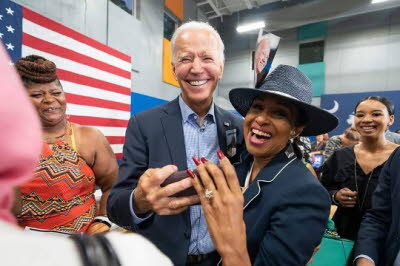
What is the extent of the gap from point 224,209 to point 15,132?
72 cm

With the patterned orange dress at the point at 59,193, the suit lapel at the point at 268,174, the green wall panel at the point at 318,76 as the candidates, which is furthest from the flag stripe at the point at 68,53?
the green wall panel at the point at 318,76

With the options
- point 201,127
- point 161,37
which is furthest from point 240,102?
point 161,37

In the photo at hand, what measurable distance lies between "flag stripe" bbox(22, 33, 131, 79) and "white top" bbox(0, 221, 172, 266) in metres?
2.80

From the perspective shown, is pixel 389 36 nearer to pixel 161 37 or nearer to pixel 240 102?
pixel 161 37

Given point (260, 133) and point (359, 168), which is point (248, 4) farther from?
point (260, 133)

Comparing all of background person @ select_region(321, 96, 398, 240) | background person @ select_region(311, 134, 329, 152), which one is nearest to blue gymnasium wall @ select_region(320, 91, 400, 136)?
background person @ select_region(311, 134, 329, 152)

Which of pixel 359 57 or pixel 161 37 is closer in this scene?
pixel 161 37

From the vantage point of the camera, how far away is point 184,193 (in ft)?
3.07

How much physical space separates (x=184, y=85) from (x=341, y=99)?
9213 mm

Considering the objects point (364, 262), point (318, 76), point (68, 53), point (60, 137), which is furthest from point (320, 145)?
point (60, 137)

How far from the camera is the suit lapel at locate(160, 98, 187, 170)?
48.5 inches

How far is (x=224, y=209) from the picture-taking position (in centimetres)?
86

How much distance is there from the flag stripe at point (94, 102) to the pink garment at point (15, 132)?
2.95 meters

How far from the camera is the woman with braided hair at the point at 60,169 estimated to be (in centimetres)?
148
